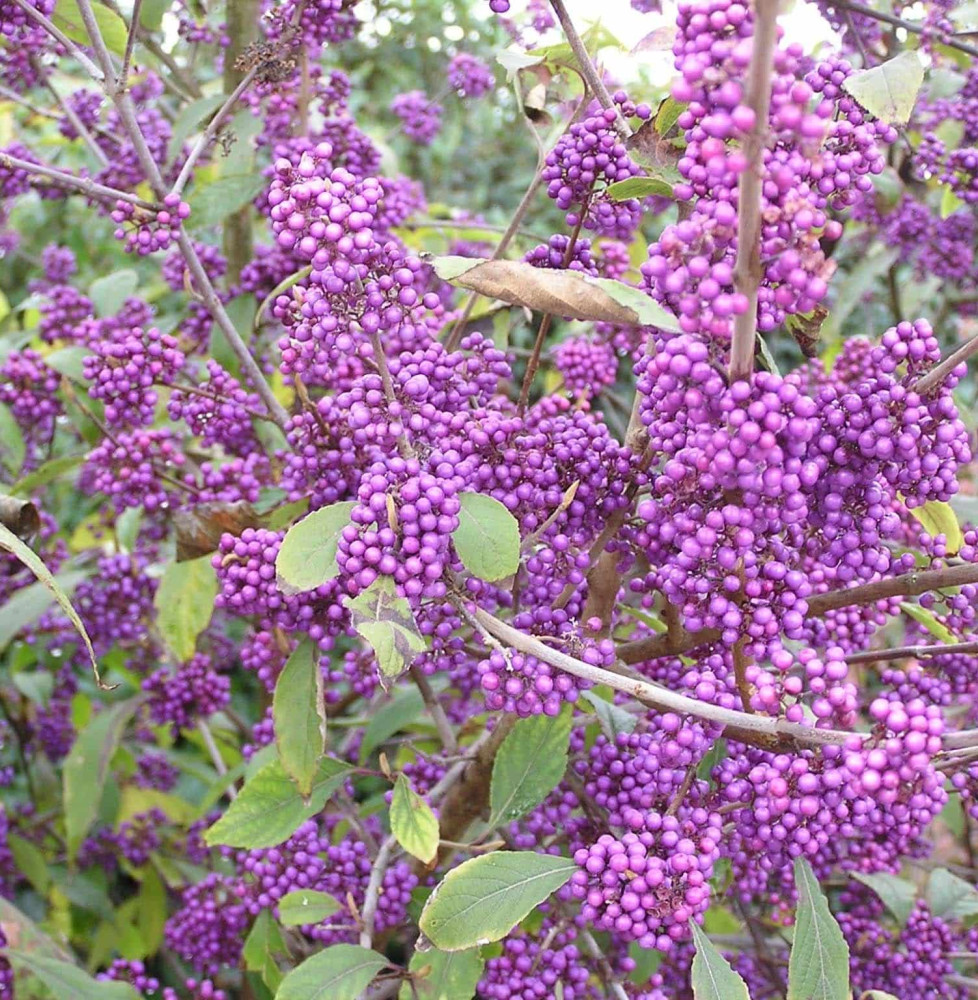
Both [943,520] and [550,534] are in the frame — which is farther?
[943,520]

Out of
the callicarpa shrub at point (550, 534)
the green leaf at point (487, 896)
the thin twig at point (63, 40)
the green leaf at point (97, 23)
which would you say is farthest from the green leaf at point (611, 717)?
the green leaf at point (97, 23)

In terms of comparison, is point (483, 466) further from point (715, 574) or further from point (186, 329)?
point (186, 329)

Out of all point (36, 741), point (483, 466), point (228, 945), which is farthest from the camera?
point (36, 741)

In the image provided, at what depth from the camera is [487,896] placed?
53.9 inches

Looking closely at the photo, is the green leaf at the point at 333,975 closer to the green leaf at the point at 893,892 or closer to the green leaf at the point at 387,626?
the green leaf at the point at 387,626

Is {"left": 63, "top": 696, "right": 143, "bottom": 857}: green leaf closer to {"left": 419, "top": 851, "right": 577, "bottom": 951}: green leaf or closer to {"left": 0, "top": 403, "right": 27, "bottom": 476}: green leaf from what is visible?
{"left": 0, "top": 403, "right": 27, "bottom": 476}: green leaf

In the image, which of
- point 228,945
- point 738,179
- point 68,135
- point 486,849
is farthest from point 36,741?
point 738,179

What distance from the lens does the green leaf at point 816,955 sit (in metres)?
1.35

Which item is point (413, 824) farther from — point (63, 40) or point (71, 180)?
point (63, 40)

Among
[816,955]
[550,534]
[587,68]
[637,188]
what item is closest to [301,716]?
[550,534]

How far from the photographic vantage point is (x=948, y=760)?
1.40 metres

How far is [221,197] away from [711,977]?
1.88m

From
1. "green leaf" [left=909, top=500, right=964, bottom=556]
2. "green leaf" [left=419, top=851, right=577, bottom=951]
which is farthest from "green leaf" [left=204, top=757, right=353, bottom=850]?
"green leaf" [left=909, top=500, right=964, bottom=556]

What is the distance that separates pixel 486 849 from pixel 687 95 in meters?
1.10
